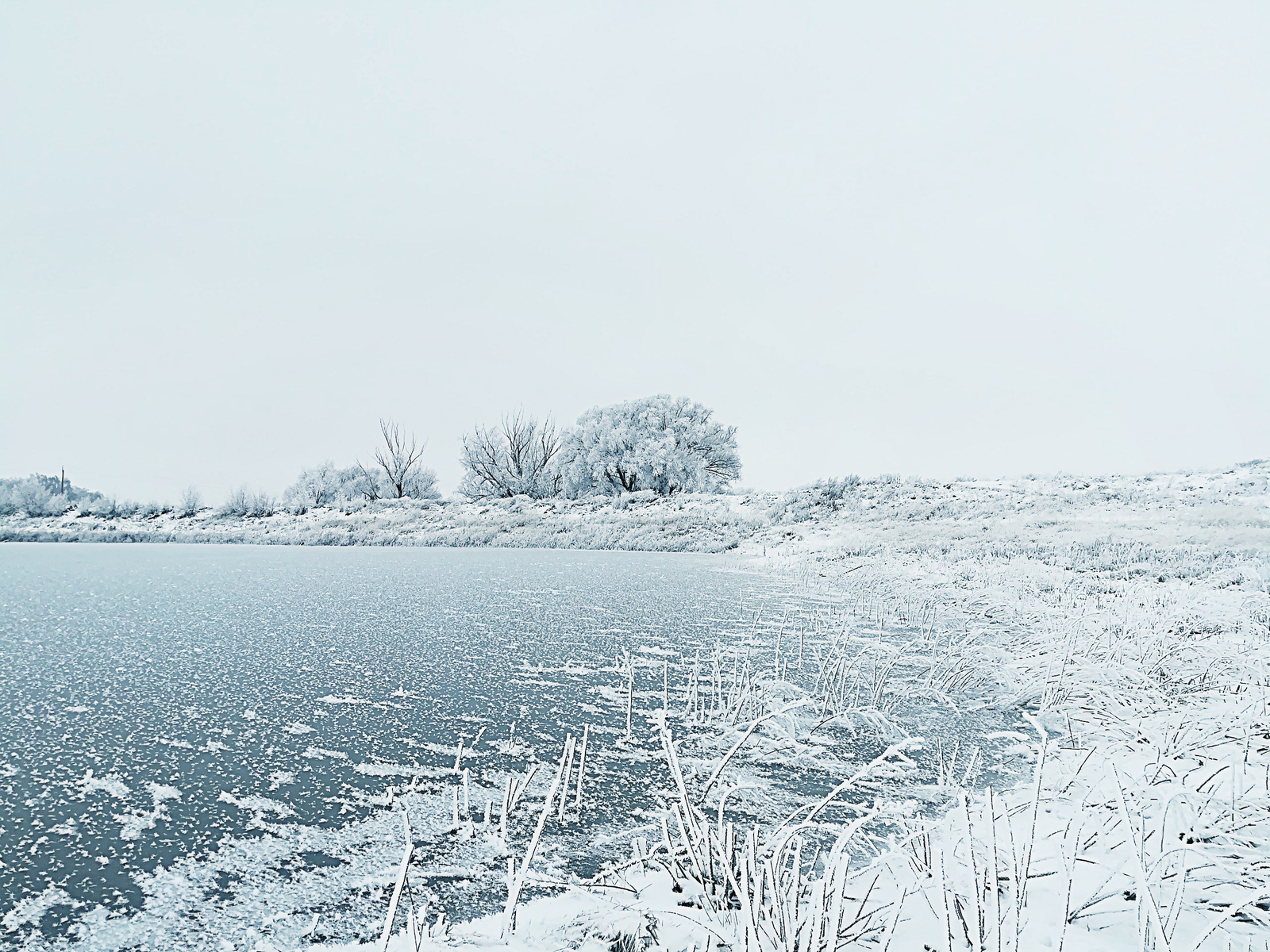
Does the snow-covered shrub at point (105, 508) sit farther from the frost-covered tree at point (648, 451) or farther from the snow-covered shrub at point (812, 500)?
the snow-covered shrub at point (812, 500)

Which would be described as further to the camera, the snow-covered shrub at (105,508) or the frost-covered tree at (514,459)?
the frost-covered tree at (514,459)

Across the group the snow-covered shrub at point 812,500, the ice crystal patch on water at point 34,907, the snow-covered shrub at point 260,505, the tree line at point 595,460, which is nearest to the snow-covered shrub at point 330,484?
the tree line at point 595,460

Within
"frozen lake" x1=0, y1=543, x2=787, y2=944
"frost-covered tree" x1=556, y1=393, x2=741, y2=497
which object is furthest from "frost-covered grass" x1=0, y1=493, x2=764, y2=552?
"frozen lake" x1=0, y1=543, x2=787, y2=944

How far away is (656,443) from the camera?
31109 millimetres

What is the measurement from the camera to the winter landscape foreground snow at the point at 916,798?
4.87ft

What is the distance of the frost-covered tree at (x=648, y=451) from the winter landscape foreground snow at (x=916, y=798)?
22.4 meters

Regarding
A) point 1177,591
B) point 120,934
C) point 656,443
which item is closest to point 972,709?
point 120,934

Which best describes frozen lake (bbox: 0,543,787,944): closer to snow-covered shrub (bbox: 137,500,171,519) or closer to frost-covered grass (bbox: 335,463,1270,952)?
frost-covered grass (bbox: 335,463,1270,952)

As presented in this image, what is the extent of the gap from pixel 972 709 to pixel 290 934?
3580mm

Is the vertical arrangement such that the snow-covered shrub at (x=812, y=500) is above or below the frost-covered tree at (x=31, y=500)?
below

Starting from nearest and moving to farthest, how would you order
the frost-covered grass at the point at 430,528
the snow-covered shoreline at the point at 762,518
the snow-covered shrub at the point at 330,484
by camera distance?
the snow-covered shoreline at the point at 762,518 < the frost-covered grass at the point at 430,528 < the snow-covered shrub at the point at 330,484

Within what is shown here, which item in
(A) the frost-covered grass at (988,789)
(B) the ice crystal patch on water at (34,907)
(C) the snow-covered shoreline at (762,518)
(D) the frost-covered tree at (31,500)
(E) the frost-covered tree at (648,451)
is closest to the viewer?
(A) the frost-covered grass at (988,789)

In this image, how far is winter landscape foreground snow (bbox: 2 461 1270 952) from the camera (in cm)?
148

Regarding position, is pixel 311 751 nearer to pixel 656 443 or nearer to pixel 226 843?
pixel 226 843
